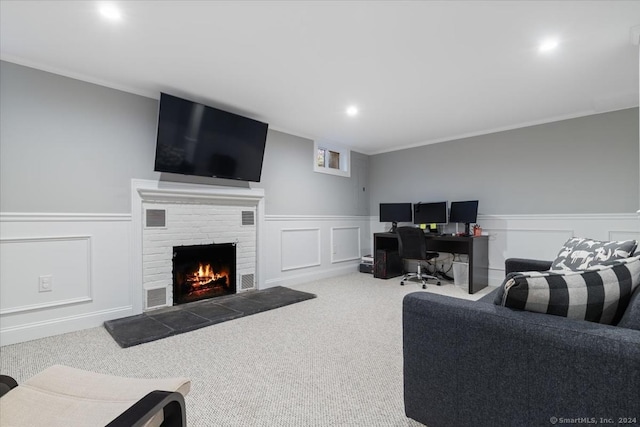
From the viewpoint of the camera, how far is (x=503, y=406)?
1.05 metres

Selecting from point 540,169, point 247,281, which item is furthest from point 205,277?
point 540,169

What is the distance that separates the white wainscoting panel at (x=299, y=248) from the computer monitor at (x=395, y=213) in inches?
50.3

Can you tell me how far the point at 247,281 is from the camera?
3996 millimetres

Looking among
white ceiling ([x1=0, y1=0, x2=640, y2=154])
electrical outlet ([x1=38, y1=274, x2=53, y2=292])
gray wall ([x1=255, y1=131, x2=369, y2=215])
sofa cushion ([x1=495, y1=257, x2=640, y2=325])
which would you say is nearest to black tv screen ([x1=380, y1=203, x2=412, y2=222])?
gray wall ([x1=255, y1=131, x2=369, y2=215])

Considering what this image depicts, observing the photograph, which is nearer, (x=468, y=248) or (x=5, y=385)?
(x=5, y=385)

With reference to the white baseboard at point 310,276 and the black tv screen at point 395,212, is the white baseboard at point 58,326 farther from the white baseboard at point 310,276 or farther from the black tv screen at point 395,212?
the black tv screen at point 395,212

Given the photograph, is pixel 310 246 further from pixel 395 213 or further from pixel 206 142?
pixel 206 142

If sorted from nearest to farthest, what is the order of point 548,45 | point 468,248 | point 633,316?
point 633,316 < point 548,45 < point 468,248

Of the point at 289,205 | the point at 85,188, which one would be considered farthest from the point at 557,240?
the point at 85,188

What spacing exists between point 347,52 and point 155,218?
2.52 metres

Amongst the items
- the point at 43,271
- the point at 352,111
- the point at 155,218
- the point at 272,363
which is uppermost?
the point at 352,111

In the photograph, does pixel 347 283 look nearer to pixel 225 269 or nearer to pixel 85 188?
pixel 225 269

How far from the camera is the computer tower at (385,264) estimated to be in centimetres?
487

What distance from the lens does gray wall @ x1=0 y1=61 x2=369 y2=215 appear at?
8.02ft
